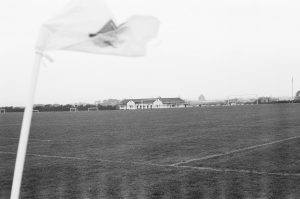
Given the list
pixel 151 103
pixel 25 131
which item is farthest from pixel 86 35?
pixel 151 103

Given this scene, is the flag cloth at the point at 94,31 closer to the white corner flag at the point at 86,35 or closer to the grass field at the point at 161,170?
the white corner flag at the point at 86,35

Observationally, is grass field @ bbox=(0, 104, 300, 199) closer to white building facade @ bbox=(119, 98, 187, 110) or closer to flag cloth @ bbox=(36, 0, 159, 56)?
flag cloth @ bbox=(36, 0, 159, 56)

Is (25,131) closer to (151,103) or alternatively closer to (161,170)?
(161,170)

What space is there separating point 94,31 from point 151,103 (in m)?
147

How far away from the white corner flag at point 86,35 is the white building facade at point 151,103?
139 m

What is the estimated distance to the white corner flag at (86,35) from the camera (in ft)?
7.62

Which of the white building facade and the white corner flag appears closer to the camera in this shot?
the white corner flag

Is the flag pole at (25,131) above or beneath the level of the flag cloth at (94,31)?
beneath

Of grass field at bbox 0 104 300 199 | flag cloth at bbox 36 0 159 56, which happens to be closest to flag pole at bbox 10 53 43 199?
flag cloth at bbox 36 0 159 56

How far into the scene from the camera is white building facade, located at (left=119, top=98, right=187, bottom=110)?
145000mm

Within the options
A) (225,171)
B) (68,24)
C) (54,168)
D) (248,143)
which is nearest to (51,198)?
(54,168)

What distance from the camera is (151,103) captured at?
149 metres

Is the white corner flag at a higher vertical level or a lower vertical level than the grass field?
higher

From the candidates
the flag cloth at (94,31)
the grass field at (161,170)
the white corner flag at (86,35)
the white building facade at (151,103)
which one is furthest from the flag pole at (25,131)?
the white building facade at (151,103)
